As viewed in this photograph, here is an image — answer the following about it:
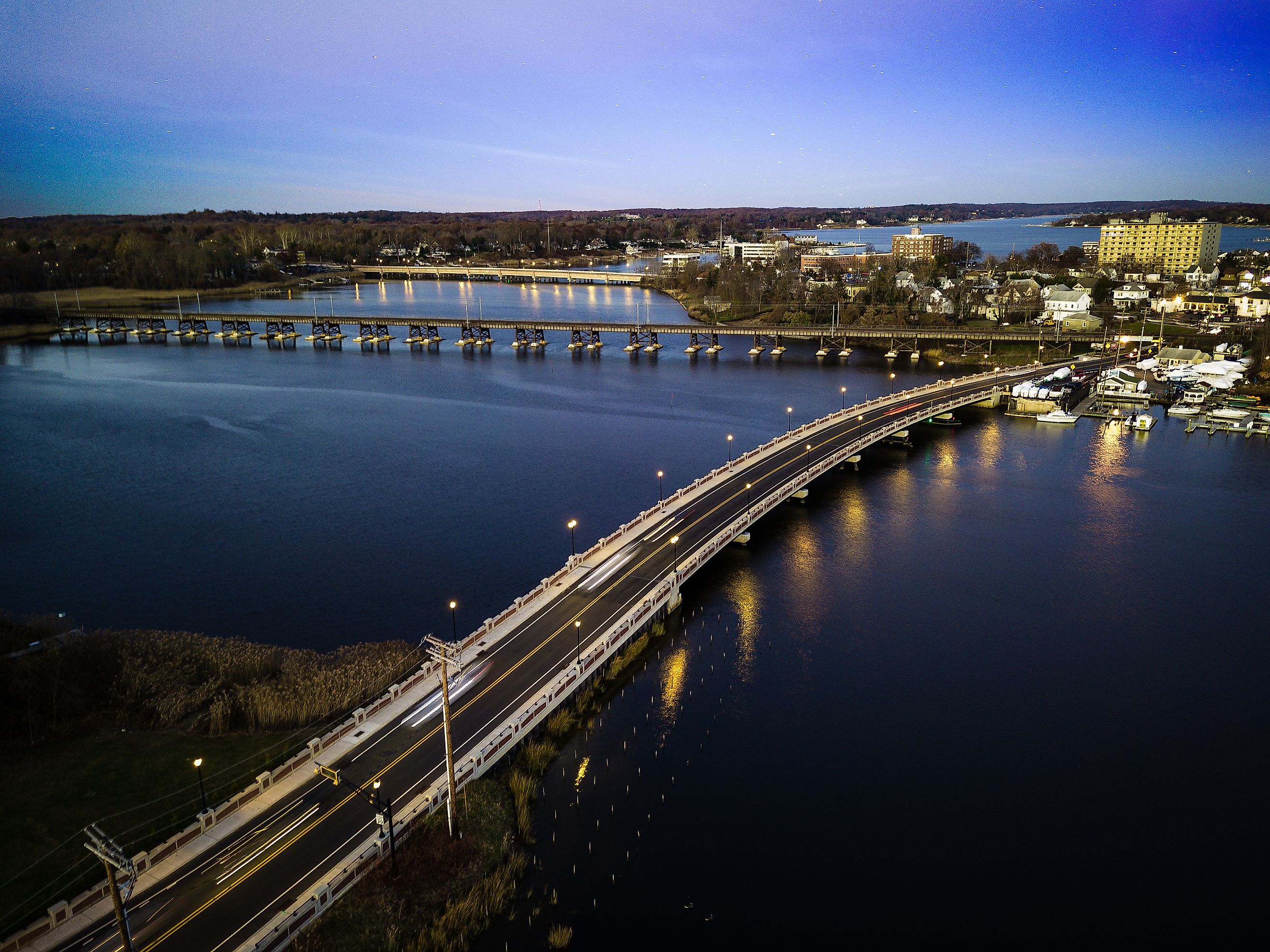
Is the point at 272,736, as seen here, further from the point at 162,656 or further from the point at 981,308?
the point at 981,308

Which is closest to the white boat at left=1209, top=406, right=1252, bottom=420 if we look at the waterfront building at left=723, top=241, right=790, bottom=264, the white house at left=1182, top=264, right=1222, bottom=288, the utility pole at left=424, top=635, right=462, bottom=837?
the utility pole at left=424, top=635, right=462, bottom=837

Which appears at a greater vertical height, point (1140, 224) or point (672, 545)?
point (1140, 224)

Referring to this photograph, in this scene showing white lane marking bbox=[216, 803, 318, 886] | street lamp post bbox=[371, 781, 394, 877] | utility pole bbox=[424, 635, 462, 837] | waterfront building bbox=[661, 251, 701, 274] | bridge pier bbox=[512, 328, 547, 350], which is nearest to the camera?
white lane marking bbox=[216, 803, 318, 886]

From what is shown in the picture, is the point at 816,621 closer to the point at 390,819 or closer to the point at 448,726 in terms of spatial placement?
the point at 448,726

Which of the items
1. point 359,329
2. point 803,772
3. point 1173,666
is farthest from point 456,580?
point 359,329

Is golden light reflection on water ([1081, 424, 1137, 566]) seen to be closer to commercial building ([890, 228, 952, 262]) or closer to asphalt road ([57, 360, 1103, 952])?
asphalt road ([57, 360, 1103, 952])

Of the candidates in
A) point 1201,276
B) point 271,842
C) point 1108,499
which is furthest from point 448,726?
point 1201,276

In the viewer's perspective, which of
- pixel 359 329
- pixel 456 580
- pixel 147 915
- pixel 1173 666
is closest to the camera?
pixel 147 915
